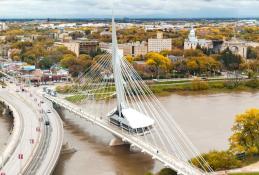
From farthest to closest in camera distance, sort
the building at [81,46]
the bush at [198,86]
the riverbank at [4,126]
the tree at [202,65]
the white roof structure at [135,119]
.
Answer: the building at [81,46]
the tree at [202,65]
the bush at [198,86]
the riverbank at [4,126]
the white roof structure at [135,119]

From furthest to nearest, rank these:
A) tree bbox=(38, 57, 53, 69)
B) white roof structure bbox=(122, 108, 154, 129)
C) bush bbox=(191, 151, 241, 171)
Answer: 1. tree bbox=(38, 57, 53, 69)
2. white roof structure bbox=(122, 108, 154, 129)
3. bush bbox=(191, 151, 241, 171)

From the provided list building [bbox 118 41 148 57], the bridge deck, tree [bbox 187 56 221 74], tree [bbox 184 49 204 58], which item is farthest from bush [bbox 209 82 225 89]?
building [bbox 118 41 148 57]

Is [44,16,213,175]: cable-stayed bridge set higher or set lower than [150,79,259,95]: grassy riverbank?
higher

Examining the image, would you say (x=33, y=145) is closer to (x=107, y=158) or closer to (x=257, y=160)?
(x=107, y=158)

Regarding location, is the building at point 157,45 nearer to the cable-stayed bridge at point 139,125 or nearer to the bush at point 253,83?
the bush at point 253,83

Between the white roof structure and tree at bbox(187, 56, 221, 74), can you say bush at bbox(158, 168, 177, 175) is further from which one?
tree at bbox(187, 56, 221, 74)

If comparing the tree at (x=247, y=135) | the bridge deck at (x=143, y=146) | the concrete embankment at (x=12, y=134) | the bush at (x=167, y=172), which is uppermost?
the tree at (x=247, y=135)

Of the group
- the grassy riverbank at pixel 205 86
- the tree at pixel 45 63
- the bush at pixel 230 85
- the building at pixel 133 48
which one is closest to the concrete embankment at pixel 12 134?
the grassy riverbank at pixel 205 86

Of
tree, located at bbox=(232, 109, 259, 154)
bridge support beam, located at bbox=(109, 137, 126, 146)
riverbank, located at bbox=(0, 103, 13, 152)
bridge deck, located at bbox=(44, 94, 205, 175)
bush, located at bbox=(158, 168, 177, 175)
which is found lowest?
riverbank, located at bbox=(0, 103, 13, 152)

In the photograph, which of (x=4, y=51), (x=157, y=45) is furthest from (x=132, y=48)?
(x=4, y=51)
